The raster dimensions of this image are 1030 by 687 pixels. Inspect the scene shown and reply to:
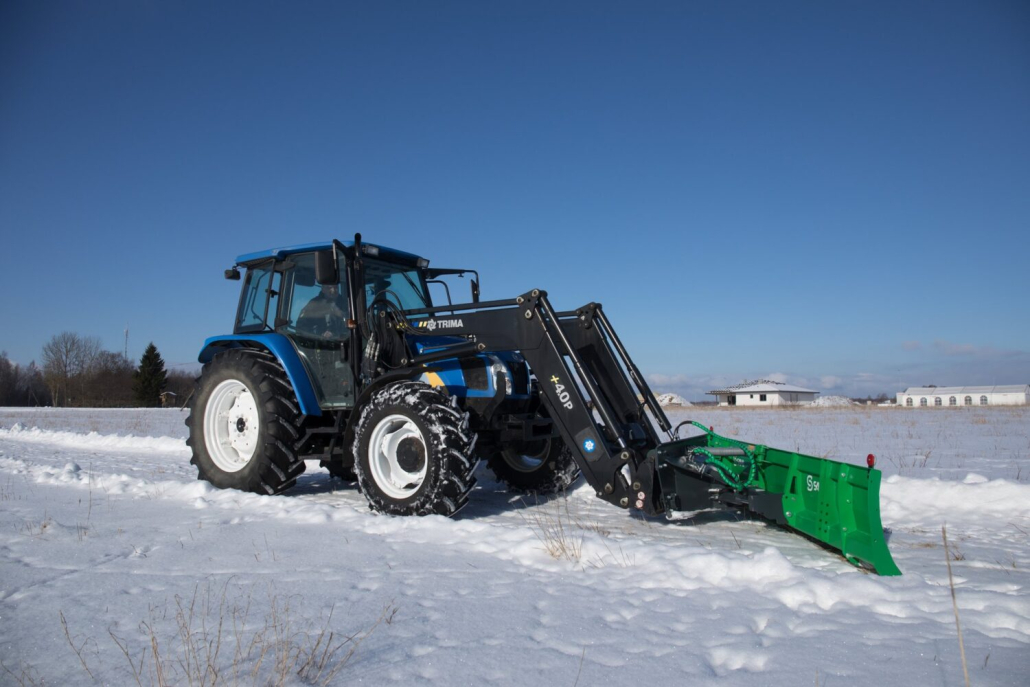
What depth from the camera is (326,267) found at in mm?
5668

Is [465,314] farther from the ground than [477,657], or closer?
farther from the ground

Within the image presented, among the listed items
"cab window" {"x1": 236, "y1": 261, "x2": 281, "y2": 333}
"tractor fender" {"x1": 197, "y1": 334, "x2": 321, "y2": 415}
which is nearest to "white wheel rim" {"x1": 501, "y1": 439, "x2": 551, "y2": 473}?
"tractor fender" {"x1": 197, "y1": 334, "x2": 321, "y2": 415}

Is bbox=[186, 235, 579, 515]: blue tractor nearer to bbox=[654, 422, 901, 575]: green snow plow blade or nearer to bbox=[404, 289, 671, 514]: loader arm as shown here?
bbox=[404, 289, 671, 514]: loader arm

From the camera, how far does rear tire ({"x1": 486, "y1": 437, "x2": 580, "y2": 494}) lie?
661 cm

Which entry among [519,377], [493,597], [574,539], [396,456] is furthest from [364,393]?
[493,597]

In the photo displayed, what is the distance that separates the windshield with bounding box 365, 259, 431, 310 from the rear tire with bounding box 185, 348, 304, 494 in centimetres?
116

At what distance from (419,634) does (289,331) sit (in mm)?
4454

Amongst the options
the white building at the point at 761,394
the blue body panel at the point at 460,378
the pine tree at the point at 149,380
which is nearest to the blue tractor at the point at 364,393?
the blue body panel at the point at 460,378

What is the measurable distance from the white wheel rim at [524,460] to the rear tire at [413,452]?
140 cm

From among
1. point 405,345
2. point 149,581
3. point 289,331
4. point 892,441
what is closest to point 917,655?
point 149,581

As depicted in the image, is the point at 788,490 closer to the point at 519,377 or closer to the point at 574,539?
the point at 574,539

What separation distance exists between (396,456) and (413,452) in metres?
0.20

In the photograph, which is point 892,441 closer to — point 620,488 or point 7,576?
point 620,488

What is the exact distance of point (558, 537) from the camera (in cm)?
434
